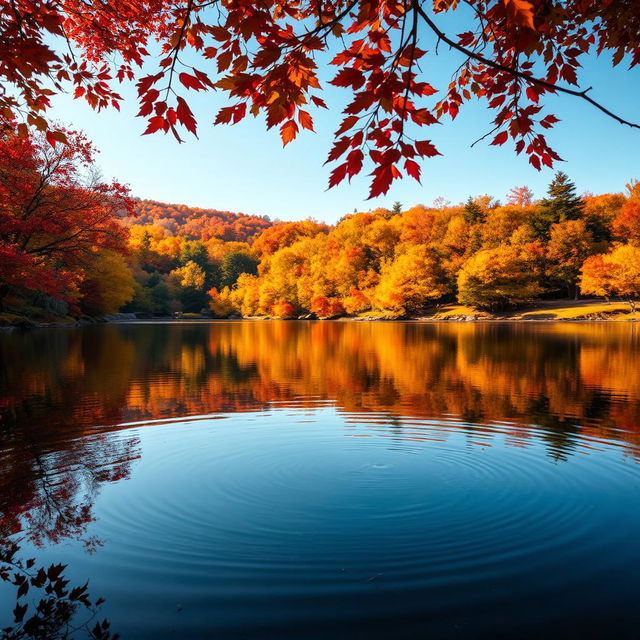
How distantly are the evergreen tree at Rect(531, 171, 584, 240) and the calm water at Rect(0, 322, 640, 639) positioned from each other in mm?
65630

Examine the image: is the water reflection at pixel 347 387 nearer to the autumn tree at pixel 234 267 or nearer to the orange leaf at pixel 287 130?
the orange leaf at pixel 287 130

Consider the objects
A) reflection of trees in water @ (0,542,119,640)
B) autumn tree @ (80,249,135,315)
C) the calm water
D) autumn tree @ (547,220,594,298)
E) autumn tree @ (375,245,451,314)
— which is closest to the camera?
reflection of trees in water @ (0,542,119,640)

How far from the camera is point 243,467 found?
6078 millimetres

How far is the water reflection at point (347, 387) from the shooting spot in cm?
881

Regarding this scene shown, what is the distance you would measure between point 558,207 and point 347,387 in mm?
68727

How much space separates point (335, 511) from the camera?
4641 millimetres

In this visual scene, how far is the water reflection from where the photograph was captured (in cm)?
881

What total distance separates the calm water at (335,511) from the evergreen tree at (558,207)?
6563 centimetres

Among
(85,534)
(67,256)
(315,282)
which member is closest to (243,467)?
(85,534)

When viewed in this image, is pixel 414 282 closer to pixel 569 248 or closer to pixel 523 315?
pixel 523 315

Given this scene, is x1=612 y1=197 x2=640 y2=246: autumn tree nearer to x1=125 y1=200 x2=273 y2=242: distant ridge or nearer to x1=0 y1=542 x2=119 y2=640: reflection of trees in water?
x1=0 y1=542 x2=119 y2=640: reflection of trees in water

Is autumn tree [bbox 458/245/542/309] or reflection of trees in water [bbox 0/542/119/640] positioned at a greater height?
autumn tree [bbox 458/245/542/309]

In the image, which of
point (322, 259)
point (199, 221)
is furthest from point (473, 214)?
point (199, 221)

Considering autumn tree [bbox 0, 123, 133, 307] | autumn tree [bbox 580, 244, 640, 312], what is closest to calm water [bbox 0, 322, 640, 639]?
autumn tree [bbox 0, 123, 133, 307]
